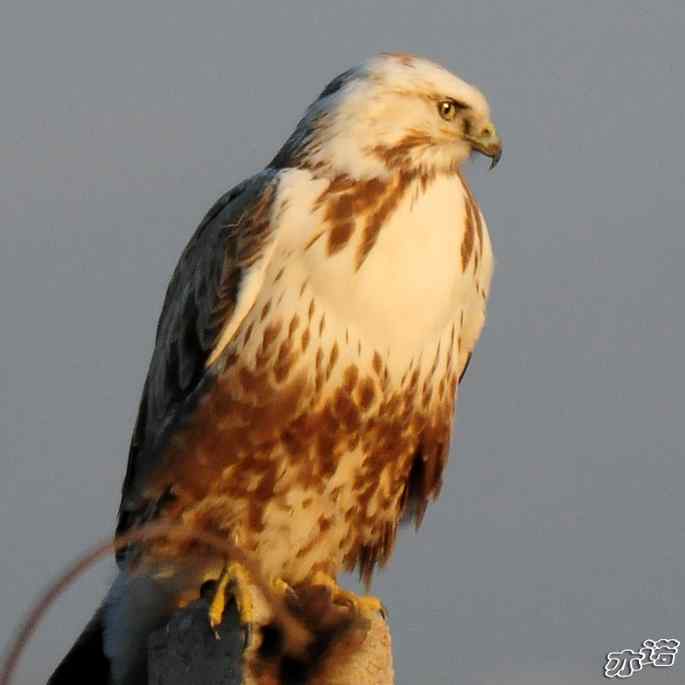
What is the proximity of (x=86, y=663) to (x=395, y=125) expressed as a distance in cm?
238

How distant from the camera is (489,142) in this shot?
24.0 ft

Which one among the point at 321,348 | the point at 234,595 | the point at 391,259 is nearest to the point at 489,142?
the point at 391,259

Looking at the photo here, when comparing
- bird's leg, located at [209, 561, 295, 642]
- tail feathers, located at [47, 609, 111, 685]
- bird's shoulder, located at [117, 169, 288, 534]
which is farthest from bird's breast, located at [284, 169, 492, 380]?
tail feathers, located at [47, 609, 111, 685]

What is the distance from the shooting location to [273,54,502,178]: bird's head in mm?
7195

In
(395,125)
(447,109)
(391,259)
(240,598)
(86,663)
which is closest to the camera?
(240,598)

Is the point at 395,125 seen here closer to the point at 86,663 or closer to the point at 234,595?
the point at 234,595

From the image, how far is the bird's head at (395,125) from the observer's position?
7195 millimetres

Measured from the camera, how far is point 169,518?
23.3ft

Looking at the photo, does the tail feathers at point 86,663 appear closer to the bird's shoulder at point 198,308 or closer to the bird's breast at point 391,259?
the bird's shoulder at point 198,308

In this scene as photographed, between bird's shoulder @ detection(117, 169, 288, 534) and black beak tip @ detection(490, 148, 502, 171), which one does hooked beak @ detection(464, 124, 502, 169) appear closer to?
black beak tip @ detection(490, 148, 502, 171)

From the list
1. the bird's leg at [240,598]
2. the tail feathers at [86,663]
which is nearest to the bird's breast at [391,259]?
the bird's leg at [240,598]

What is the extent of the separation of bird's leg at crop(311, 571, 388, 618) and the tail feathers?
2.90 ft

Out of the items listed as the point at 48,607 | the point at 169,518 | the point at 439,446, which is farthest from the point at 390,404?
the point at 48,607

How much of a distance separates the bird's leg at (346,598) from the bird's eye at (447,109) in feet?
6.20
